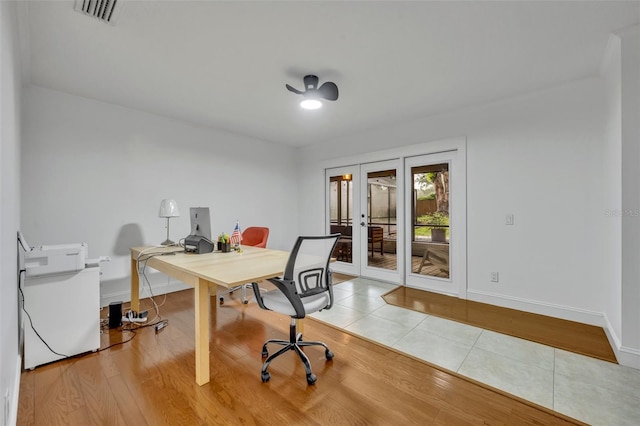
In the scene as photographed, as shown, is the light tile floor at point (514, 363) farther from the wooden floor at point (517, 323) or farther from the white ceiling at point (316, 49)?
the white ceiling at point (316, 49)

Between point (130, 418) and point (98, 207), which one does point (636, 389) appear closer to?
point (130, 418)

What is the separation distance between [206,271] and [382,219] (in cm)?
320

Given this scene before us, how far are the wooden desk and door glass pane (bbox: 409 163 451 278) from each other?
2332 millimetres

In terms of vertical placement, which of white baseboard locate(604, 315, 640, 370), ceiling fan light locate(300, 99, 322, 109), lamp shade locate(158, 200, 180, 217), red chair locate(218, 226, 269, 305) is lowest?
white baseboard locate(604, 315, 640, 370)

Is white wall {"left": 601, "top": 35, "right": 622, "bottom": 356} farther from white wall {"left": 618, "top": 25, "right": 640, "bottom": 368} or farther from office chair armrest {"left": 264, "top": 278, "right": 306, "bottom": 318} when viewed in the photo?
office chair armrest {"left": 264, "top": 278, "right": 306, "bottom": 318}

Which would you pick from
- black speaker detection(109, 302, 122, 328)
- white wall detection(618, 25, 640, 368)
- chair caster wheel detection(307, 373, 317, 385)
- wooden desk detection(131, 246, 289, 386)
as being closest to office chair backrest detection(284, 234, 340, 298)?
wooden desk detection(131, 246, 289, 386)

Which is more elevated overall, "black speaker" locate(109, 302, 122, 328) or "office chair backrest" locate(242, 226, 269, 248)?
"office chair backrest" locate(242, 226, 269, 248)

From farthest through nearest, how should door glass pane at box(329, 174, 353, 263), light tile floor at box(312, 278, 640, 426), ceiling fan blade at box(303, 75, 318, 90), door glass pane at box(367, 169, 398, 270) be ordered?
1. door glass pane at box(329, 174, 353, 263)
2. door glass pane at box(367, 169, 398, 270)
3. ceiling fan blade at box(303, 75, 318, 90)
4. light tile floor at box(312, 278, 640, 426)

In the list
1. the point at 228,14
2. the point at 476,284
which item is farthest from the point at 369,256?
the point at 228,14

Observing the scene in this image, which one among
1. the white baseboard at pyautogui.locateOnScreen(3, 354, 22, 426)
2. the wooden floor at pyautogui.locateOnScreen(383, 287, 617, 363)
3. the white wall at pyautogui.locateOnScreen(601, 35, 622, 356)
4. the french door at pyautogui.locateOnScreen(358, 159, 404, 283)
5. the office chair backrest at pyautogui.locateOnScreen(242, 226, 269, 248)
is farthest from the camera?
the french door at pyautogui.locateOnScreen(358, 159, 404, 283)

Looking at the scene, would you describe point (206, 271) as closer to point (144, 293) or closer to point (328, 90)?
point (328, 90)

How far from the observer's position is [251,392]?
1777 mm

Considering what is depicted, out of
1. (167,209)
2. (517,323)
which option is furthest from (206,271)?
(517,323)

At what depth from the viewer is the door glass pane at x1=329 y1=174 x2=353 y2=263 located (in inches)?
194
